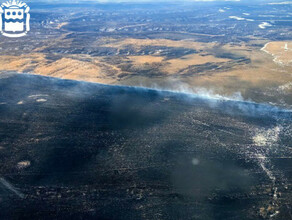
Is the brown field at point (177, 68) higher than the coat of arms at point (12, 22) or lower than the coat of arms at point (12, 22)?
lower

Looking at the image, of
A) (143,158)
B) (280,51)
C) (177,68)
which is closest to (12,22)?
(177,68)

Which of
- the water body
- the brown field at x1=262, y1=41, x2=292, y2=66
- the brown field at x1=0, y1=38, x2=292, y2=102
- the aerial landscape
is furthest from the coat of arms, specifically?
the brown field at x1=262, y1=41, x2=292, y2=66

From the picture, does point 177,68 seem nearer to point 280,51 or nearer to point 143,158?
point 280,51

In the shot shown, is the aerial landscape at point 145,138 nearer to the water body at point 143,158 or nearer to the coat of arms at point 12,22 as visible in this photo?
the water body at point 143,158

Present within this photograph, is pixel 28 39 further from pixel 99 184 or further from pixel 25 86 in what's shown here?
pixel 99 184

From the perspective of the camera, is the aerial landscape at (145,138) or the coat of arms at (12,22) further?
the coat of arms at (12,22)

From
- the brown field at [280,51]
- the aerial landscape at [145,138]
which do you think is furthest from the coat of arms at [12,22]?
the brown field at [280,51]

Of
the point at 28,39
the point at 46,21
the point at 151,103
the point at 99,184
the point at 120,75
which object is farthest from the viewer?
the point at 46,21

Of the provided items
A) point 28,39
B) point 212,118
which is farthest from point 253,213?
point 28,39
